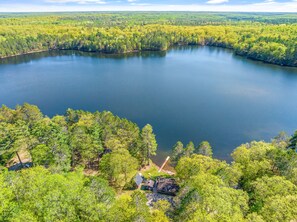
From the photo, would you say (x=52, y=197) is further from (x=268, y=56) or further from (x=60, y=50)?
(x=60, y=50)

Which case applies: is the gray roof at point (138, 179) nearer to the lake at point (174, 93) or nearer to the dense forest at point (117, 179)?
the dense forest at point (117, 179)

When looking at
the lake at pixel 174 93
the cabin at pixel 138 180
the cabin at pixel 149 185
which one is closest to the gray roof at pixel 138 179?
the cabin at pixel 138 180

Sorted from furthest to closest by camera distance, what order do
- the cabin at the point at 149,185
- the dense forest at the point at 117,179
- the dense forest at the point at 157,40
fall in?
the dense forest at the point at 157,40
the cabin at the point at 149,185
the dense forest at the point at 117,179

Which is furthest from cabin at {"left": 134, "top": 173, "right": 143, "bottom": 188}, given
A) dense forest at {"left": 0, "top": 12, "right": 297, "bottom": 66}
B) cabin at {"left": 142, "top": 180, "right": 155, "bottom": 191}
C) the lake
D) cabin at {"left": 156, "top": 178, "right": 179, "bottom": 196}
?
dense forest at {"left": 0, "top": 12, "right": 297, "bottom": 66}

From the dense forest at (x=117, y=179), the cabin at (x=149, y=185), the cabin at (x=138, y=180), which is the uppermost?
the dense forest at (x=117, y=179)

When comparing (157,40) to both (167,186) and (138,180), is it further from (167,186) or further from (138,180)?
(167,186)

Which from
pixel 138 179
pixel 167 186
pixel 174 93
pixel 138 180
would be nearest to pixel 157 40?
pixel 174 93
